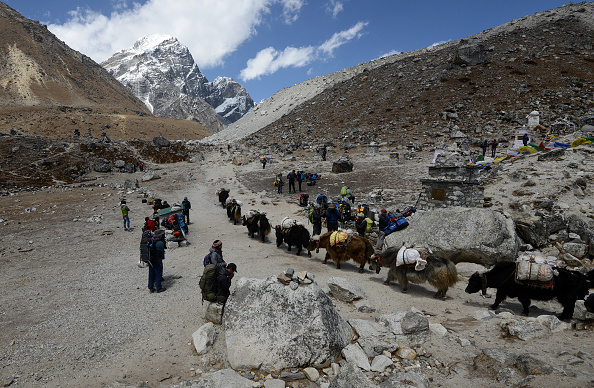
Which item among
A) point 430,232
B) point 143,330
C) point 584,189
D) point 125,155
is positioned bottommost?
point 143,330

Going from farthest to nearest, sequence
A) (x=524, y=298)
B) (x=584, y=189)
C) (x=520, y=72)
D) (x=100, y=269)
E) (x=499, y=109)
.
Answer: (x=520, y=72) → (x=499, y=109) → (x=584, y=189) → (x=100, y=269) → (x=524, y=298)

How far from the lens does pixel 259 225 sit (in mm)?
12781

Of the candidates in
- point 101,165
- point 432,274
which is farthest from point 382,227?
point 101,165

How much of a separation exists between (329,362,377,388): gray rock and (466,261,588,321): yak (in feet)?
15.3

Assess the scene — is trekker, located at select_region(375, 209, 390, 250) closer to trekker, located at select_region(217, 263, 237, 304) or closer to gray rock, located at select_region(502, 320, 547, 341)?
gray rock, located at select_region(502, 320, 547, 341)

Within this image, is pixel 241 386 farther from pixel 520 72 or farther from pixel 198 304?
pixel 520 72

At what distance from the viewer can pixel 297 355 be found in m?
4.60

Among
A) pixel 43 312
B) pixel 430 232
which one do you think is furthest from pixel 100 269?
pixel 430 232

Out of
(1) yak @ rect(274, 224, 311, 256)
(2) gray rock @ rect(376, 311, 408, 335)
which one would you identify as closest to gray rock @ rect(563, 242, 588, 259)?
(2) gray rock @ rect(376, 311, 408, 335)

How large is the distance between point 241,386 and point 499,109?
141ft

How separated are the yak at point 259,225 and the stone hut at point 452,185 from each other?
708 cm

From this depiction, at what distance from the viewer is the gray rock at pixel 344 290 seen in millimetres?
7004

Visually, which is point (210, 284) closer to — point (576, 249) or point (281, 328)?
point (281, 328)

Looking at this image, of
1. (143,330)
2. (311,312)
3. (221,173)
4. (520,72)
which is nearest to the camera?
(311,312)
